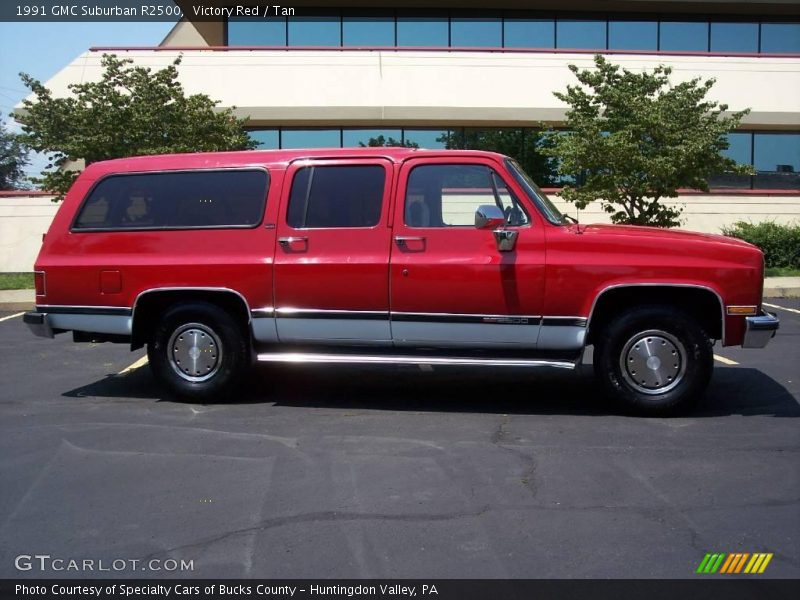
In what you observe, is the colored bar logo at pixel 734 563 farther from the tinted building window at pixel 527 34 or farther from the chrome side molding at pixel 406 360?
the tinted building window at pixel 527 34

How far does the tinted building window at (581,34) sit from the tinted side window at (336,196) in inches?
771

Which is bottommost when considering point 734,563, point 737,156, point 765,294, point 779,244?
point 734,563

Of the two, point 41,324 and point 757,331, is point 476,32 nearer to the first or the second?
point 41,324

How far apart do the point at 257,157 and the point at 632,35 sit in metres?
20.8

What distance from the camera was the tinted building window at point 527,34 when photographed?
24.5m

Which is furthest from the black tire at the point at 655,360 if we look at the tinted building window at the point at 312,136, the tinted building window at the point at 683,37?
the tinted building window at the point at 683,37

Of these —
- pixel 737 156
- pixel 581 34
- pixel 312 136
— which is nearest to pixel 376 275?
pixel 312 136

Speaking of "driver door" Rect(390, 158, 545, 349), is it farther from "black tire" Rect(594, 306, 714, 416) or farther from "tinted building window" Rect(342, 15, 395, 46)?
"tinted building window" Rect(342, 15, 395, 46)

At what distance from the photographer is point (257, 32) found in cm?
2447

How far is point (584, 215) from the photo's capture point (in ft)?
69.2

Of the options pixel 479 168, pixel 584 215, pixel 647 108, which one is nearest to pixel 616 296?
pixel 479 168

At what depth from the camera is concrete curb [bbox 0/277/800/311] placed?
14.2 metres

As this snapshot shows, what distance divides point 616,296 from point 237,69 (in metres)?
17.2
